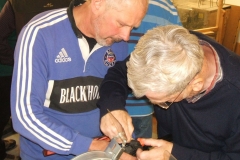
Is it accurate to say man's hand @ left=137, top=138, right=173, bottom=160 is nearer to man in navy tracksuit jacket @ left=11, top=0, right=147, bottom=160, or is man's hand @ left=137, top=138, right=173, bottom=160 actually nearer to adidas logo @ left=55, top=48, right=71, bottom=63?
man in navy tracksuit jacket @ left=11, top=0, right=147, bottom=160

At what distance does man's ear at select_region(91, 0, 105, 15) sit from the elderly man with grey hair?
0.76 feet

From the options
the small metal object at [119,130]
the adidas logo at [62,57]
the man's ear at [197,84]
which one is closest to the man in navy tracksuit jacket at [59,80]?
the adidas logo at [62,57]

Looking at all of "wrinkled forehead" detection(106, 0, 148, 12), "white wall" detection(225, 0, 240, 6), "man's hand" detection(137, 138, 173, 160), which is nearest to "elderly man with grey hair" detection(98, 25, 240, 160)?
"man's hand" detection(137, 138, 173, 160)

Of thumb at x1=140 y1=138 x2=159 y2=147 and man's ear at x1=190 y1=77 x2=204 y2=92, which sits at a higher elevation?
man's ear at x1=190 y1=77 x2=204 y2=92

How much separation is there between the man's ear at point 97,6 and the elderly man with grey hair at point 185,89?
232 millimetres

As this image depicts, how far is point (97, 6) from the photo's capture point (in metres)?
1.09

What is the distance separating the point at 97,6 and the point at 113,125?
0.42 m

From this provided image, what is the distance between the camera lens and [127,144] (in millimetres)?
1042

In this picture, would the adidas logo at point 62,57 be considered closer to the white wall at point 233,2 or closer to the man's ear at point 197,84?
the man's ear at point 197,84

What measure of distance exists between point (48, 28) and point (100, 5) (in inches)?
7.9

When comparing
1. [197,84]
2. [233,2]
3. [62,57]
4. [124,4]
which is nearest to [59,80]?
[62,57]

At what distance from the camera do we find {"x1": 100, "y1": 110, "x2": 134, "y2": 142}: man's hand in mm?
1082

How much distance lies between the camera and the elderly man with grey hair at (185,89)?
88cm

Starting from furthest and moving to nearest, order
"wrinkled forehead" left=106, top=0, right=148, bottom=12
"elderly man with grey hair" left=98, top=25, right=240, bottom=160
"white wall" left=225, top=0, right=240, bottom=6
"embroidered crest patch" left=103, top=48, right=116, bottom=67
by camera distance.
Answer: "white wall" left=225, top=0, right=240, bottom=6 → "embroidered crest patch" left=103, top=48, right=116, bottom=67 → "wrinkled forehead" left=106, top=0, right=148, bottom=12 → "elderly man with grey hair" left=98, top=25, right=240, bottom=160
